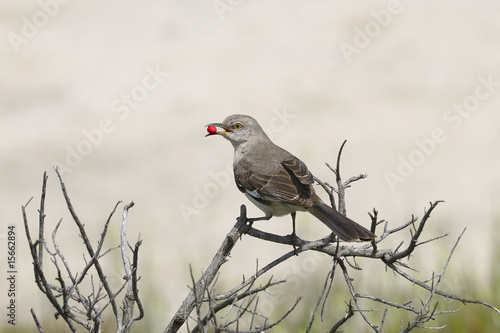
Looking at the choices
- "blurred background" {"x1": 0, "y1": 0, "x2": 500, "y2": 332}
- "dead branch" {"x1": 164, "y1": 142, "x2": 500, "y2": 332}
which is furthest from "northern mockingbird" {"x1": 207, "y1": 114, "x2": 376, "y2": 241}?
"blurred background" {"x1": 0, "y1": 0, "x2": 500, "y2": 332}

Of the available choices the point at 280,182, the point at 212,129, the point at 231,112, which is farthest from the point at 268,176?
the point at 231,112

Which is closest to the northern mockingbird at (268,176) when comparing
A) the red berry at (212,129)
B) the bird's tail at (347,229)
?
the red berry at (212,129)

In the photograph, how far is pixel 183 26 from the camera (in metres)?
12.8

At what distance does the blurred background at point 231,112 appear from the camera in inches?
346

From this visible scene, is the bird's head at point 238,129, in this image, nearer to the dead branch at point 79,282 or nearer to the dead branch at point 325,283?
the dead branch at point 325,283

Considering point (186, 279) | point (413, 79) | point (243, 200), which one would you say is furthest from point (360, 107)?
point (186, 279)

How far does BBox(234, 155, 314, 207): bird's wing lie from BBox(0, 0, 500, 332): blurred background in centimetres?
147

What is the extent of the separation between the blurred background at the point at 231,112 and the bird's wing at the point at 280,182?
147cm

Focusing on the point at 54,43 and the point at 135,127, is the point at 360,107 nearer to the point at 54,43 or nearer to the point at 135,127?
the point at 135,127

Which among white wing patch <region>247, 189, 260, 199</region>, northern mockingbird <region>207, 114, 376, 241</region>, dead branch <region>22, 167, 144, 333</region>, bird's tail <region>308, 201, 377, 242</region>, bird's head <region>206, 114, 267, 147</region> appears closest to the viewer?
dead branch <region>22, 167, 144, 333</region>

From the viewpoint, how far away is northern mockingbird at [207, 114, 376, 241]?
5621mm

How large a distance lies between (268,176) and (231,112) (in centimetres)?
488

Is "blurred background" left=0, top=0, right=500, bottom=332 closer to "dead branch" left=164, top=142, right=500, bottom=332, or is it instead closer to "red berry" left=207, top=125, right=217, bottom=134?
"red berry" left=207, top=125, right=217, bottom=134

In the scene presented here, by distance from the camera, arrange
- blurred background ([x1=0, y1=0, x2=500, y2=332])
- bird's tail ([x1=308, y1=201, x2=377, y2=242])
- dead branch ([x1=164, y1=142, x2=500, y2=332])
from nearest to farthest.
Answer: dead branch ([x1=164, y1=142, x2=500, y2=332]) < bird's tail ([x1=308, y1=201, x2=377, y2=242]) < blurred background ([x1=0, y1=0, x2=500, y2=332])
